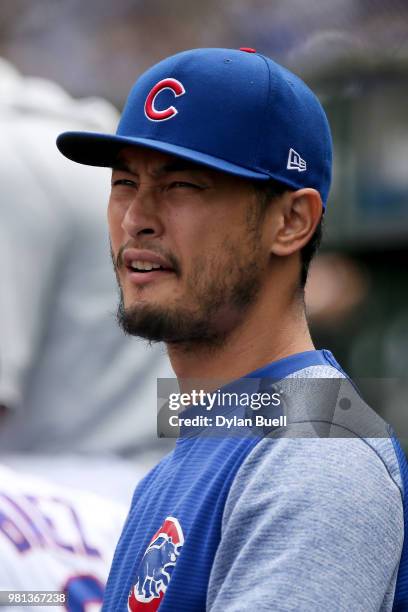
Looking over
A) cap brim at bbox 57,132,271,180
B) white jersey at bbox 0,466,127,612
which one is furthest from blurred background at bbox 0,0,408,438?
cap brim at bbox 57,132,271,180

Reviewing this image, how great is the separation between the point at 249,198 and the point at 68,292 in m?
1.20

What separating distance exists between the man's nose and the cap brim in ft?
0.23

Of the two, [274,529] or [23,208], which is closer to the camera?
[274,529]

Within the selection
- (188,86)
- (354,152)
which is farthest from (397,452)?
(354,152)

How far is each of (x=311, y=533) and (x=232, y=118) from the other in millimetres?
589

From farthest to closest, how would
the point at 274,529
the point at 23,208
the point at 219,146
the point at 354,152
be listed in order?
the point at 354,152 → the point at 23,208 → the point at 219,146 → the point at 274,529

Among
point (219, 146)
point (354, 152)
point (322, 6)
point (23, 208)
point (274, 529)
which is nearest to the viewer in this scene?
point (274, 529)

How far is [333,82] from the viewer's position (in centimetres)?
634

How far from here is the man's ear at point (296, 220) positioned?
157cm

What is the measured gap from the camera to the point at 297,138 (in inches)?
61.2

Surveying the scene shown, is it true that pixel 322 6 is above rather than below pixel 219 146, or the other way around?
above

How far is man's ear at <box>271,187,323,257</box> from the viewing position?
1565mm

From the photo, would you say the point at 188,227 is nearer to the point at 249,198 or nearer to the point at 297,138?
the point at 249,198

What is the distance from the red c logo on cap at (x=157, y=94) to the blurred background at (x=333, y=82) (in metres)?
4.58
